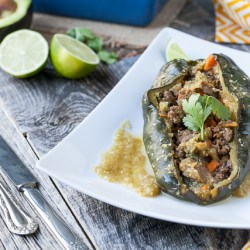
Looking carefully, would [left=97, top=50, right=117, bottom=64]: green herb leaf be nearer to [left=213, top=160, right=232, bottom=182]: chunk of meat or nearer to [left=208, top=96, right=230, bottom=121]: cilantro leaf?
[left=208, top=96, right=230, bottom=121]: cilantro leaf

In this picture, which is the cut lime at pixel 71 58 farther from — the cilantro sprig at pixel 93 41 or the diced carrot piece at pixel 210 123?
the diced carrot piece at pixel 210 123

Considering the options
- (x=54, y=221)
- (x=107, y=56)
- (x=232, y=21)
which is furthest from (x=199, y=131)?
(x=232, y=21)

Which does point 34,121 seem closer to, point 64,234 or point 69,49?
point 69,49

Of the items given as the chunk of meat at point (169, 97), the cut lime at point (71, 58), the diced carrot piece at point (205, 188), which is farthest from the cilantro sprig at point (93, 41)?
the diced carrot piece at point (205, 188)

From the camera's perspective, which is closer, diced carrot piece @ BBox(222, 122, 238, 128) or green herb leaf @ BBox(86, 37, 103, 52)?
diced carrot piece @ BBox(222, 122, 238, 128)

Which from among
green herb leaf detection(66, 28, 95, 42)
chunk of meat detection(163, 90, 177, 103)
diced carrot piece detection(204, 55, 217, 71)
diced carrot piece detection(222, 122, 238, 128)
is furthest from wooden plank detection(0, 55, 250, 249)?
diced carrot piece detection(204, 55, 217, 71)

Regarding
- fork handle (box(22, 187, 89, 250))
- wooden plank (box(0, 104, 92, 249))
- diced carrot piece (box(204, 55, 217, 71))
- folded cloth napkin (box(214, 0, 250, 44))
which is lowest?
wooden plank (box(0, 104, 92, 249))
